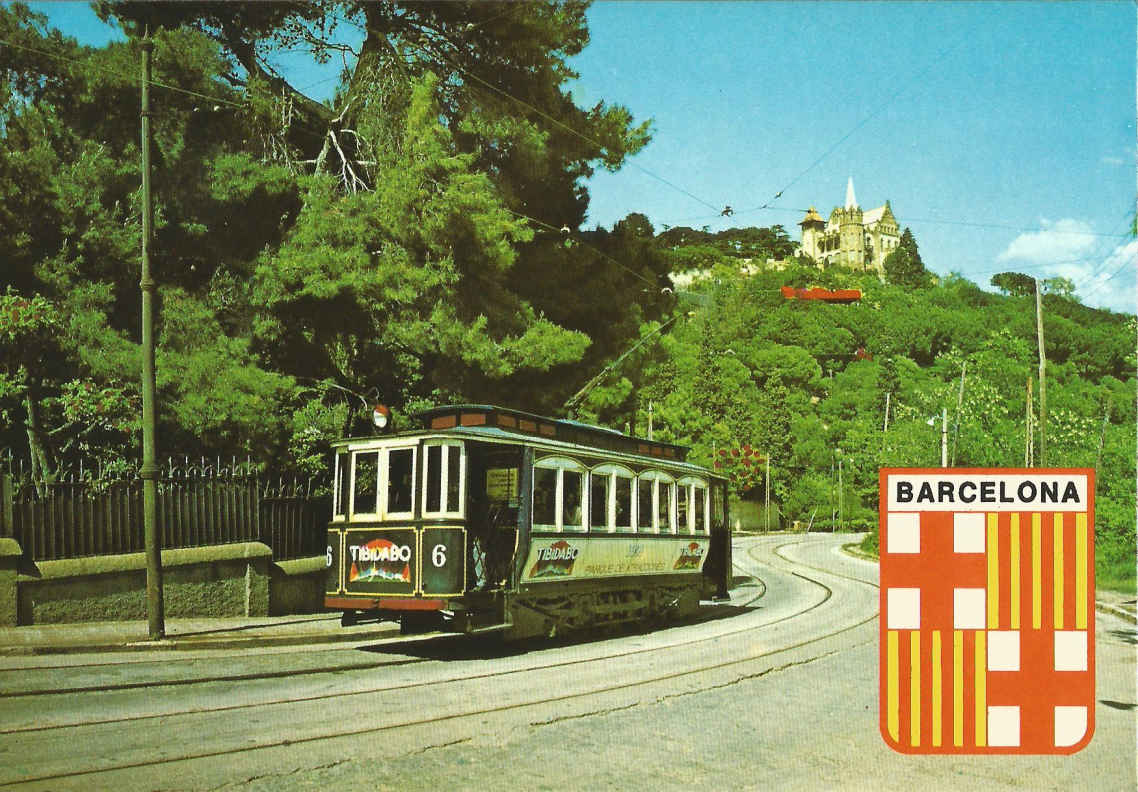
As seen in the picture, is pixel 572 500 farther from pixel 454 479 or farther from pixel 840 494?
pixel 840 494

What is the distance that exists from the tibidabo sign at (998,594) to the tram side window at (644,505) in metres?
13.0

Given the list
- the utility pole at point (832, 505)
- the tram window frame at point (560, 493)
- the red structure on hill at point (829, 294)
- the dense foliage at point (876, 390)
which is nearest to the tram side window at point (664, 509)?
the tram window frame at point (560, 493)

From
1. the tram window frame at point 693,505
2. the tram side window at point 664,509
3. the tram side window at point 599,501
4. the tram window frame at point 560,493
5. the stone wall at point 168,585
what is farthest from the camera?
the tram window frame at point 693,505

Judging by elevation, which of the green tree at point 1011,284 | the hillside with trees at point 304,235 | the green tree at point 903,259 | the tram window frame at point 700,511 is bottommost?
the tram window frame at point 700,511

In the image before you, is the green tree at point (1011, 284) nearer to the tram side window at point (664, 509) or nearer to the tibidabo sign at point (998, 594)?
the tram side window at point (664, 509)

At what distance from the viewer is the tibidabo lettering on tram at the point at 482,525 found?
1320 cm

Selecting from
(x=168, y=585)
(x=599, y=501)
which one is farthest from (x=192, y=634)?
(x=599, y=501)

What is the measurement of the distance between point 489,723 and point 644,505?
356 inches

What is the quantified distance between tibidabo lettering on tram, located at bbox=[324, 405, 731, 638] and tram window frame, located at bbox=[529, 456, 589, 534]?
21 millimetres

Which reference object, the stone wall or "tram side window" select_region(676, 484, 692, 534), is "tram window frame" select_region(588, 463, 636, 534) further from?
the stone wall

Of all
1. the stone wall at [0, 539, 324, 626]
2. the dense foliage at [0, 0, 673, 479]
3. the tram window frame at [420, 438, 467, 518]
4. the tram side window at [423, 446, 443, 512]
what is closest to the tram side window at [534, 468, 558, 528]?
the tram window frame at [420, 438, 467, 518]

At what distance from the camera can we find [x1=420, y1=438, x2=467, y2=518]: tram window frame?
13.2m

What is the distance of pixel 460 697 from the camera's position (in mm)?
9828

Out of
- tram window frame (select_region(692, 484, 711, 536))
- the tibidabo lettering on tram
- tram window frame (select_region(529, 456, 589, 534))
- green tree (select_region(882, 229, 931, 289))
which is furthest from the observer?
green tree (select_region(882, 229, 931, 289))
